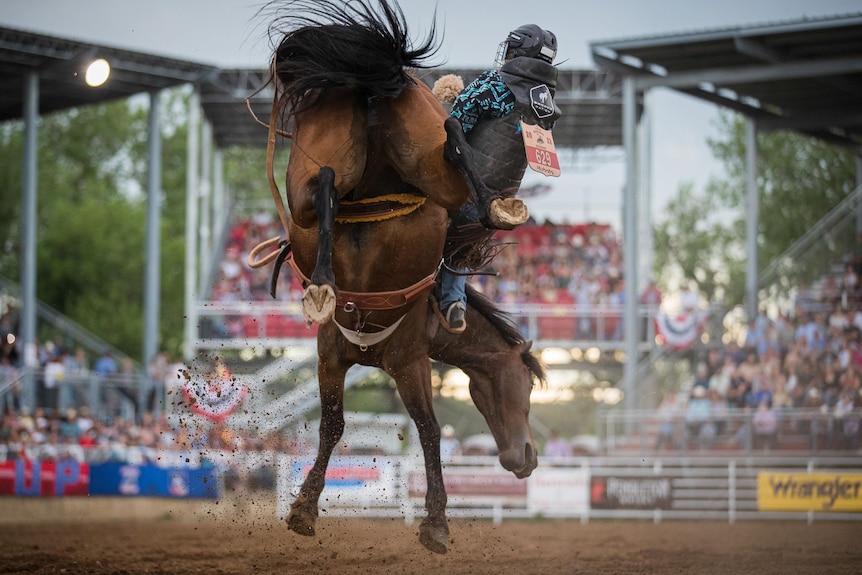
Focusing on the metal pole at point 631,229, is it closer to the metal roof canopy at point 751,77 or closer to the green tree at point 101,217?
the metal roof canopy at point 751,77

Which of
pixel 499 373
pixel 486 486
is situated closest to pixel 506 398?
pixel 499 373

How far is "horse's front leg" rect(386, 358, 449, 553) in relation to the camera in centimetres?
605

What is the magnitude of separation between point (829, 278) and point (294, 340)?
936 cm

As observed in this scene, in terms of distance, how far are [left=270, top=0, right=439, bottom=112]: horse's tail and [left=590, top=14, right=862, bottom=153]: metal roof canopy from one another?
12.1 meters

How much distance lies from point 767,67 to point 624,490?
7303mm

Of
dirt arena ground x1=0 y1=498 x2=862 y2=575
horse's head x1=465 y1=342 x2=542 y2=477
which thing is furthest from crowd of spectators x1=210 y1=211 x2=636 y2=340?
horse's head x1=465 y1=342 x2=542 y2=477

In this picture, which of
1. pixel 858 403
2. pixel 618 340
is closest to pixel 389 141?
pixel 858 403

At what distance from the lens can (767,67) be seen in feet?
58.6

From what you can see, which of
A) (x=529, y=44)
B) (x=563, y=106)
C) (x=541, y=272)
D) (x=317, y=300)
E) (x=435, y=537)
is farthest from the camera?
(x=563, y=106)

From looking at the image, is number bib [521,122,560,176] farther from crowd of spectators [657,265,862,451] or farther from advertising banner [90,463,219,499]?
advertising banner [90,463,219,499]

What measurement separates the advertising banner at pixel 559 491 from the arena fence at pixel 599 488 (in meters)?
0.01

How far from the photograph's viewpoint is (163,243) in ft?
131

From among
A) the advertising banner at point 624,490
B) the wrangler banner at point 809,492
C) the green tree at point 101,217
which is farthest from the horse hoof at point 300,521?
the green tree at point 101,217

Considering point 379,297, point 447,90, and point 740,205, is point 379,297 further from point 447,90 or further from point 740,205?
point 740,205
